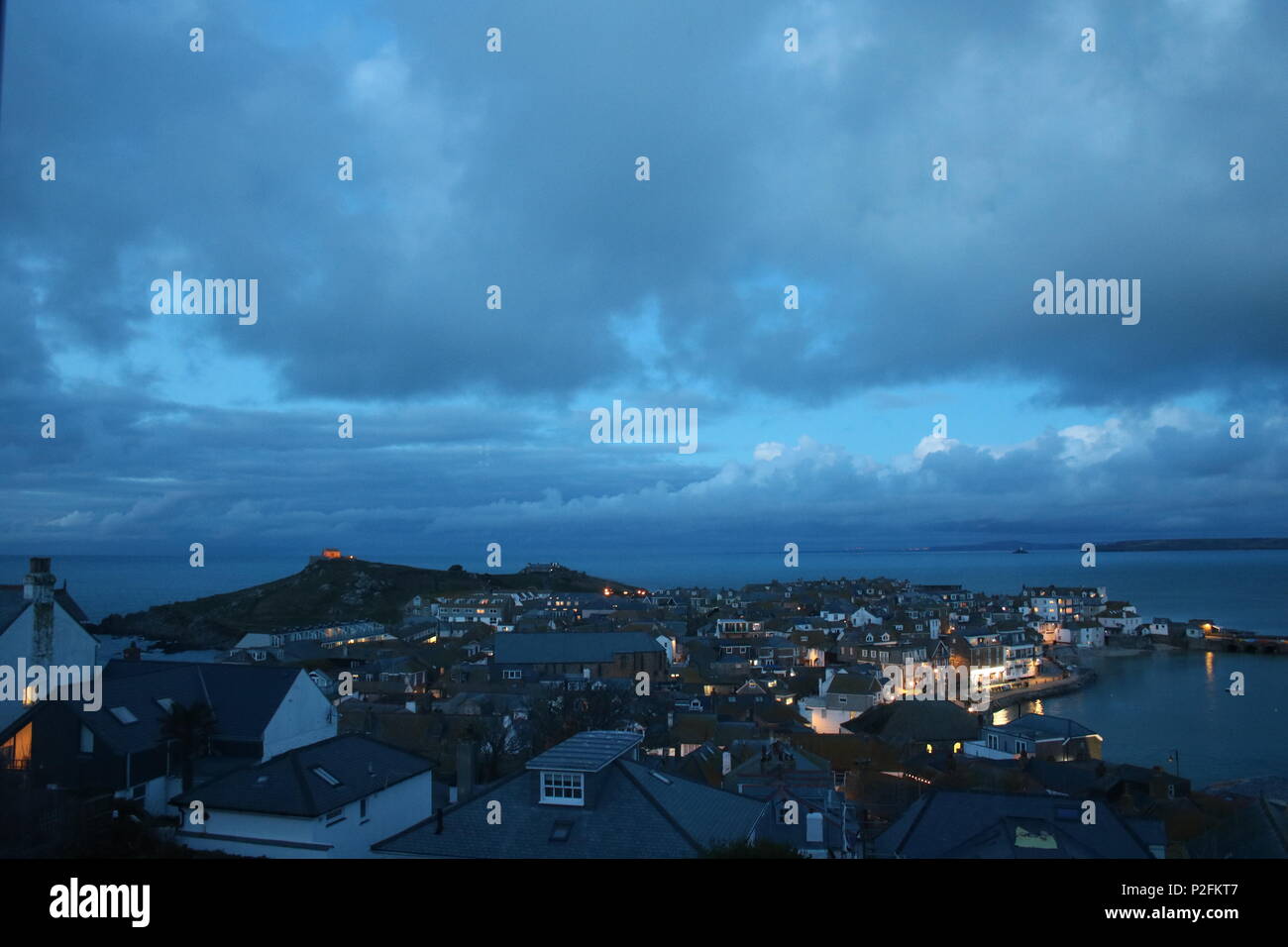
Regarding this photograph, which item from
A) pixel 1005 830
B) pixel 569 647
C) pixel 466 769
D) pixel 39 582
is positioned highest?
pixel 39 582

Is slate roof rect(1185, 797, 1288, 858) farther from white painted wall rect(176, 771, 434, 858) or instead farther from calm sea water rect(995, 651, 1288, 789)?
calm sea water rect(995, 651, 1288, 789)

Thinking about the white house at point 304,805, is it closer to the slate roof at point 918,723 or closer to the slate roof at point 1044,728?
the slate roof at point 918,723

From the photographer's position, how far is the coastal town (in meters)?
6.80

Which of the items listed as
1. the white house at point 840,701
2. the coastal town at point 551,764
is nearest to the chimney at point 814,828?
the coastal town at point 551,764

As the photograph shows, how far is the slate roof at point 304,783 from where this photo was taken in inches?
311

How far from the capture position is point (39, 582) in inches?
429

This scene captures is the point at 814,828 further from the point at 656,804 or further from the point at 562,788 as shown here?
the point at 562,788

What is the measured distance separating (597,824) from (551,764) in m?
0.62

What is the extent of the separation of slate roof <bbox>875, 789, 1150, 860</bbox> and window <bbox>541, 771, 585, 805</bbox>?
325 cm

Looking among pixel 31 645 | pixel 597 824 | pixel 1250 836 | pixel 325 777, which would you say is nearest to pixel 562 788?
pixel 597 824

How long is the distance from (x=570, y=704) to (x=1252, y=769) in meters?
17.5

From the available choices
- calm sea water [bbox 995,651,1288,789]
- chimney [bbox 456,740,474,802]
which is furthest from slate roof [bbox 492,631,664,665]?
chimney [bbox 456,740,474,802]
